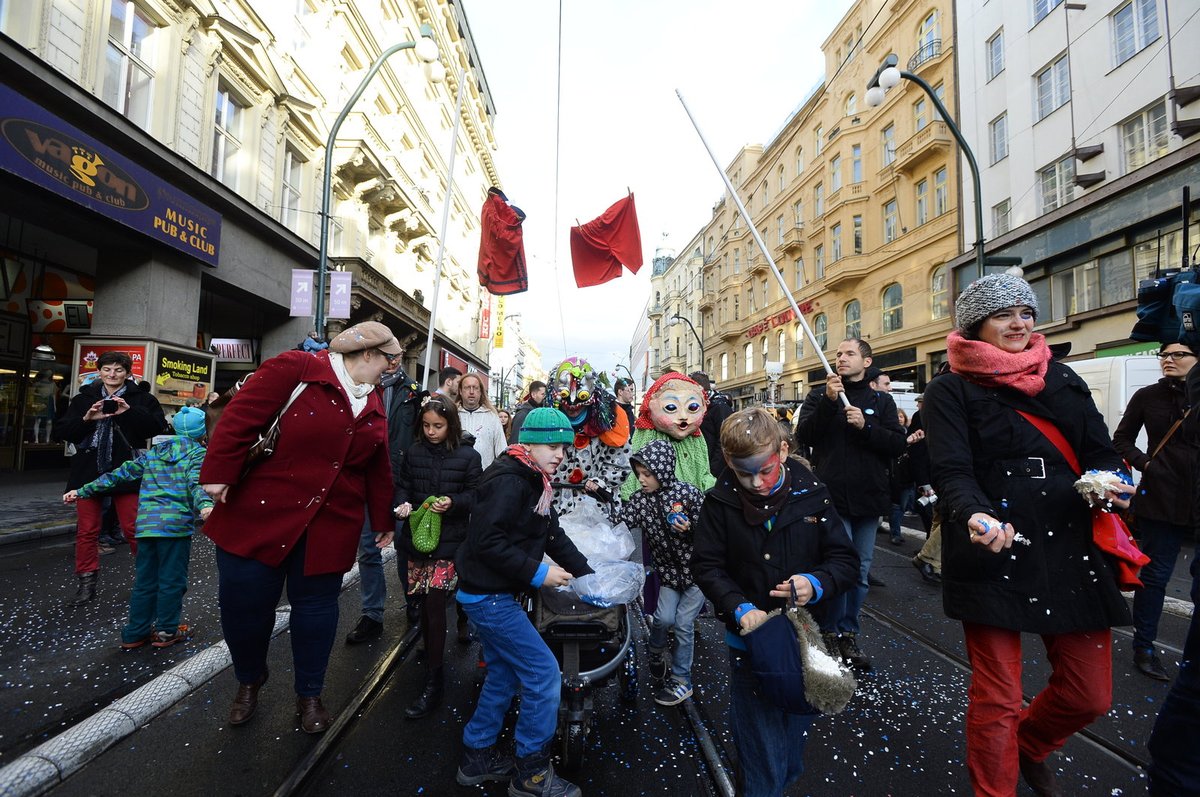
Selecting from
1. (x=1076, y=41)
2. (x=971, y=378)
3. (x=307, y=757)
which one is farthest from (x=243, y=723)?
(x=1076, y=41)

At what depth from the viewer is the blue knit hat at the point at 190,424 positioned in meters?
3.92

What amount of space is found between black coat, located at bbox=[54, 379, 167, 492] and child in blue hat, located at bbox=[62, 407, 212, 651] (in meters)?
1.38

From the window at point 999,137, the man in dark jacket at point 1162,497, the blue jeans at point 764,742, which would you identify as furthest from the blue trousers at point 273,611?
the window at point 999,137

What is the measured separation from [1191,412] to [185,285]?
1344cm

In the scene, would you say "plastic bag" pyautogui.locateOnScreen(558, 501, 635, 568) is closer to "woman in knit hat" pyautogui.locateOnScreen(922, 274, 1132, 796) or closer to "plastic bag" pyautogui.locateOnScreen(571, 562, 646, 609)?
"plastic bag" pyautogui.locateOnScreen(571, 562, 646, 609)

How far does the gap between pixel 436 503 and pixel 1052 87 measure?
20389 millimetres

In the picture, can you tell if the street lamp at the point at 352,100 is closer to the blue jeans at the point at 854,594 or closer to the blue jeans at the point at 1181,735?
the blue jeans at the point at 854,594

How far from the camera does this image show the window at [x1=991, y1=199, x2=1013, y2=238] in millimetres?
17188

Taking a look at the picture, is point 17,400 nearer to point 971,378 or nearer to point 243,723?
point 243,723

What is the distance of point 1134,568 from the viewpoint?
2.05 m

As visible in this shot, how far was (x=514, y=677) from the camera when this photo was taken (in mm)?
2576

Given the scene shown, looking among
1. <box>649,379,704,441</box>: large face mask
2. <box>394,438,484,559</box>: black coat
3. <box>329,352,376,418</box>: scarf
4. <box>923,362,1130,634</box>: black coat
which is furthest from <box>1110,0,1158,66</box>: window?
<box>329,352,376,418</box>: scarf

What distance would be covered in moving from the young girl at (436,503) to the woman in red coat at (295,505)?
0.58m

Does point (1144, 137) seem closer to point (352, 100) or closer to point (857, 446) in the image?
point (857, 446)
